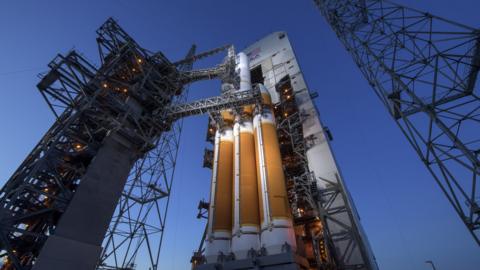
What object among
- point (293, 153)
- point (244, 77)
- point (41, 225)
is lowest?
point (41, 225)

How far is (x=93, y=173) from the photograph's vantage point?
15.3 meters

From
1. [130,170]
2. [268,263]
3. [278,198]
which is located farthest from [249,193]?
[130,170]

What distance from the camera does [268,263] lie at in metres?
11.1

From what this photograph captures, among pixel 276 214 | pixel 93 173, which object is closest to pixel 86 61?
pixel 93 173

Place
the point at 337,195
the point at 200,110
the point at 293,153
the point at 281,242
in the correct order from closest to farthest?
1. the point at 281,242
2. the point at 337,195
3. the point at 200,110
4. the point at 293,153

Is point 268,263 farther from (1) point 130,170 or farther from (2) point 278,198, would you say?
(1) point 130,170

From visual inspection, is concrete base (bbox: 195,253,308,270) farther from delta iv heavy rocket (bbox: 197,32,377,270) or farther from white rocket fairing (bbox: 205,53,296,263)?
white rocket fairing (bbox: 205,53,296,263)

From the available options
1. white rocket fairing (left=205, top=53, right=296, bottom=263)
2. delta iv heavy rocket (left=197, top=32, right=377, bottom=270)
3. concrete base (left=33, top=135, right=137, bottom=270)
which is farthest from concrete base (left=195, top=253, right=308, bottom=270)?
concrete base (left=33, top=135, right=137, bottom=270)

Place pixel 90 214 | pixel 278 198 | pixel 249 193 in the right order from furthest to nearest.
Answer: pixel 249 193
pixel 90 214
pixel 278 198

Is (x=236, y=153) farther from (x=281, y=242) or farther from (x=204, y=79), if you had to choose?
(x=204, y=79)

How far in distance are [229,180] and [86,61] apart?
46.3ft

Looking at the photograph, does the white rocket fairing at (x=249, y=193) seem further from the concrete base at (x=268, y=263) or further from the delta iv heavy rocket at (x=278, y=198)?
the concrete base at (x=268, y=263)

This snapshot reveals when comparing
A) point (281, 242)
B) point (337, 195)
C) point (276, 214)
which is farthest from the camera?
point (337, 195)

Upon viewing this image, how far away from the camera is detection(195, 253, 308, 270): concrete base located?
35.6 ft
